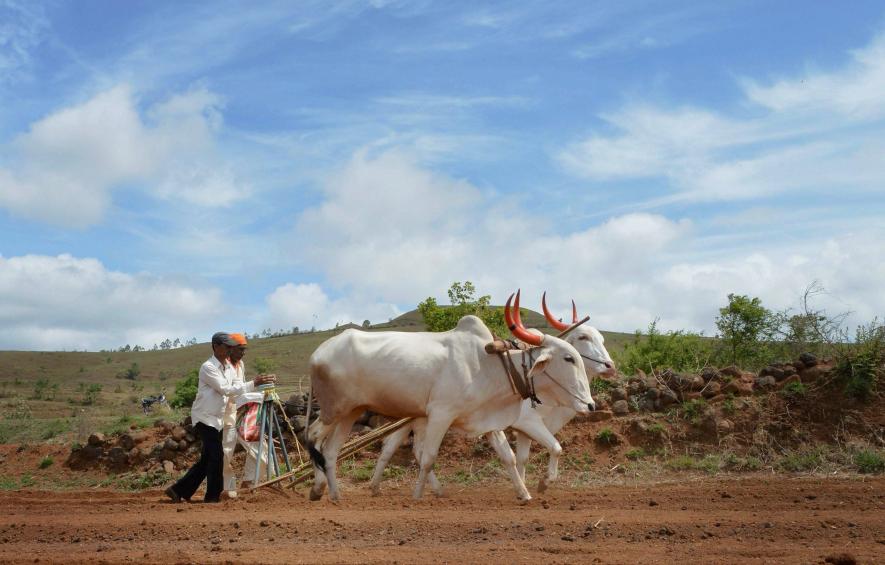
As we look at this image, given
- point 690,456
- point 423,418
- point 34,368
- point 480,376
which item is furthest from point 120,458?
point 34,368

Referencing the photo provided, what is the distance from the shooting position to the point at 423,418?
410 inches

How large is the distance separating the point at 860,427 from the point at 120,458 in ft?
36.8

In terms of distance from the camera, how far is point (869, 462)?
10.9 m

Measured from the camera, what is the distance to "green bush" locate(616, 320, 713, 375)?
18000 mm

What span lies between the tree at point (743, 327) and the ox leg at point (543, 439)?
11083mm

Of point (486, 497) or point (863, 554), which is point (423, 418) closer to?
point (486, 497)

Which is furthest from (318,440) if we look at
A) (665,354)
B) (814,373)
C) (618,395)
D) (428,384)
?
(665,354)

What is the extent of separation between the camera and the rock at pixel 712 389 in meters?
13.5

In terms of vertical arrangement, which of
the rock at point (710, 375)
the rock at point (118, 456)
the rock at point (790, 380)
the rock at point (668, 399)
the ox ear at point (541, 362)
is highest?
the ox ear at point (541, 362)

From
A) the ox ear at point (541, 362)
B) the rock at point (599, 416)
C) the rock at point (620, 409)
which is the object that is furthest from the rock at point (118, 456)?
the ox ear at point (541, 362)

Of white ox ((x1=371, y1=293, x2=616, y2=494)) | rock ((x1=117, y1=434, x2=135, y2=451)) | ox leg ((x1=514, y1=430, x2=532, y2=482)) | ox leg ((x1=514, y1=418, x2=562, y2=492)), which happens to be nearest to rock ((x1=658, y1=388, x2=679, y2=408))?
white ox ((x1=371, y1=293, x2=616, y2=494))

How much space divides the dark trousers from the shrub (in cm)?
755

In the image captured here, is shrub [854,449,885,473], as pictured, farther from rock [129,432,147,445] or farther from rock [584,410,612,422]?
rock [129,432,147,445]

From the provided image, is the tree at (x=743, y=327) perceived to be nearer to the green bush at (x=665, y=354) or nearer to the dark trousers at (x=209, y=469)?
the green bush at (x=665, y=354)
